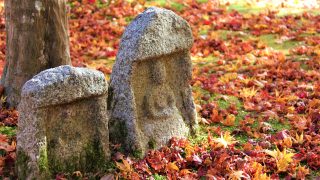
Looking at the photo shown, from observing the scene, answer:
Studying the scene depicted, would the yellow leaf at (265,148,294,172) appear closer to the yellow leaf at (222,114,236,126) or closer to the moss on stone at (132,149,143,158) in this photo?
the yellow leaf at (222,114,236,126)

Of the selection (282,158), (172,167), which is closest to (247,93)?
(282,158)

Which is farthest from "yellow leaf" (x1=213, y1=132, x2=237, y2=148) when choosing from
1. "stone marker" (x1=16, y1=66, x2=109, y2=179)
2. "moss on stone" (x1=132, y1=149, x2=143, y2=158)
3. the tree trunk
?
the tree trunk

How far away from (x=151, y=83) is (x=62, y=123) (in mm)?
1242

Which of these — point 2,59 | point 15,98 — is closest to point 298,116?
point 15,98

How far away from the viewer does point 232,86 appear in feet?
25.0

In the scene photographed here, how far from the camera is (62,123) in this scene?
4.36m

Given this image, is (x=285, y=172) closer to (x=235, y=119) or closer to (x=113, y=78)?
(x=235, y=119)

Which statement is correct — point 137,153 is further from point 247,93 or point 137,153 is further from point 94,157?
point 247,93

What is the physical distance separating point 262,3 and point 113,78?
952 cm

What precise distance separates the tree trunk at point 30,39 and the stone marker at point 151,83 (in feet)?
5.32

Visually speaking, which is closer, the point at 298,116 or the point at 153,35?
the point at 153,35

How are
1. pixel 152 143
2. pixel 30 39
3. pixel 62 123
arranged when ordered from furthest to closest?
pixel 30 39 < pixel 152 143 < pixel 62 123

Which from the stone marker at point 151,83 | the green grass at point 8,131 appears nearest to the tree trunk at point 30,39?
the green grass at point 8,131

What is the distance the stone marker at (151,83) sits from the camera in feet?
16.0
